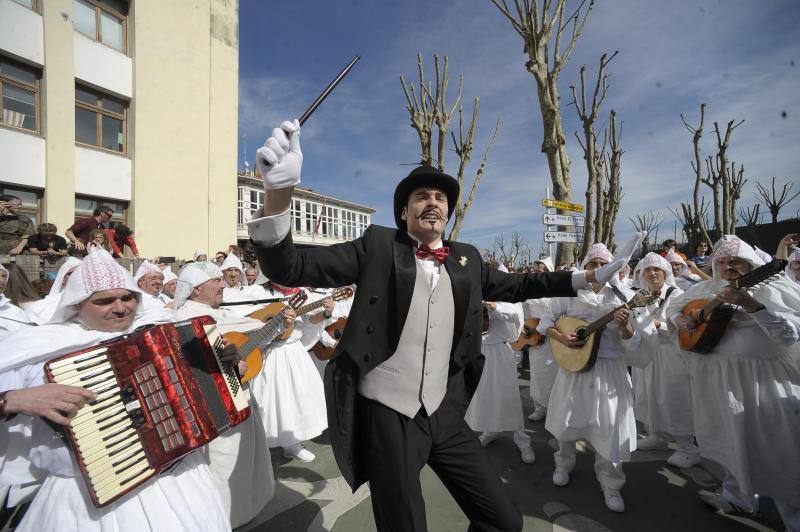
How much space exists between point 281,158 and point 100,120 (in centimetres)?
1361

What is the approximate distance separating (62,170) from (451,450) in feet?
43.2

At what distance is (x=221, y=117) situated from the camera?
14047mm

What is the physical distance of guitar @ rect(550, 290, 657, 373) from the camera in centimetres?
317

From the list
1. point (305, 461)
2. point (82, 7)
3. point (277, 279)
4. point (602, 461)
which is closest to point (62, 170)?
point (82, 7)

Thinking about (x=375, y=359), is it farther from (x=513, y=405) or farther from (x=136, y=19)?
(x=136, y=19)

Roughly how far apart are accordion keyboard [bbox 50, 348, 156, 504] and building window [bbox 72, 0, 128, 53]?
14.1 metres

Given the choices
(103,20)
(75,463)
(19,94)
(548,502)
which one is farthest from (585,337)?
(103,20)

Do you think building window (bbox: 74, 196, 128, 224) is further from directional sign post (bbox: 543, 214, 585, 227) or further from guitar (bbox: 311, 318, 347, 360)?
directional sign post (bbox: 543, 214, 585, 227)

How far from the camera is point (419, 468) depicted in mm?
1949

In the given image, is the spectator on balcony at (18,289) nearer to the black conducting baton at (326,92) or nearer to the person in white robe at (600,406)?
the black conducting baton at (326,92)

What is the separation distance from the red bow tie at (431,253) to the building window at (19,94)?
42.5ft

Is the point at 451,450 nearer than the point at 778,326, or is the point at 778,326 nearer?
the point at 451,450

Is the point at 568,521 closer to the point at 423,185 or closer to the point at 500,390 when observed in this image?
the point at 500,390

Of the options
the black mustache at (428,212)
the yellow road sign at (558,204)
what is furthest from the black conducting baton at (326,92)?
the yellow road sign at (558,204)
